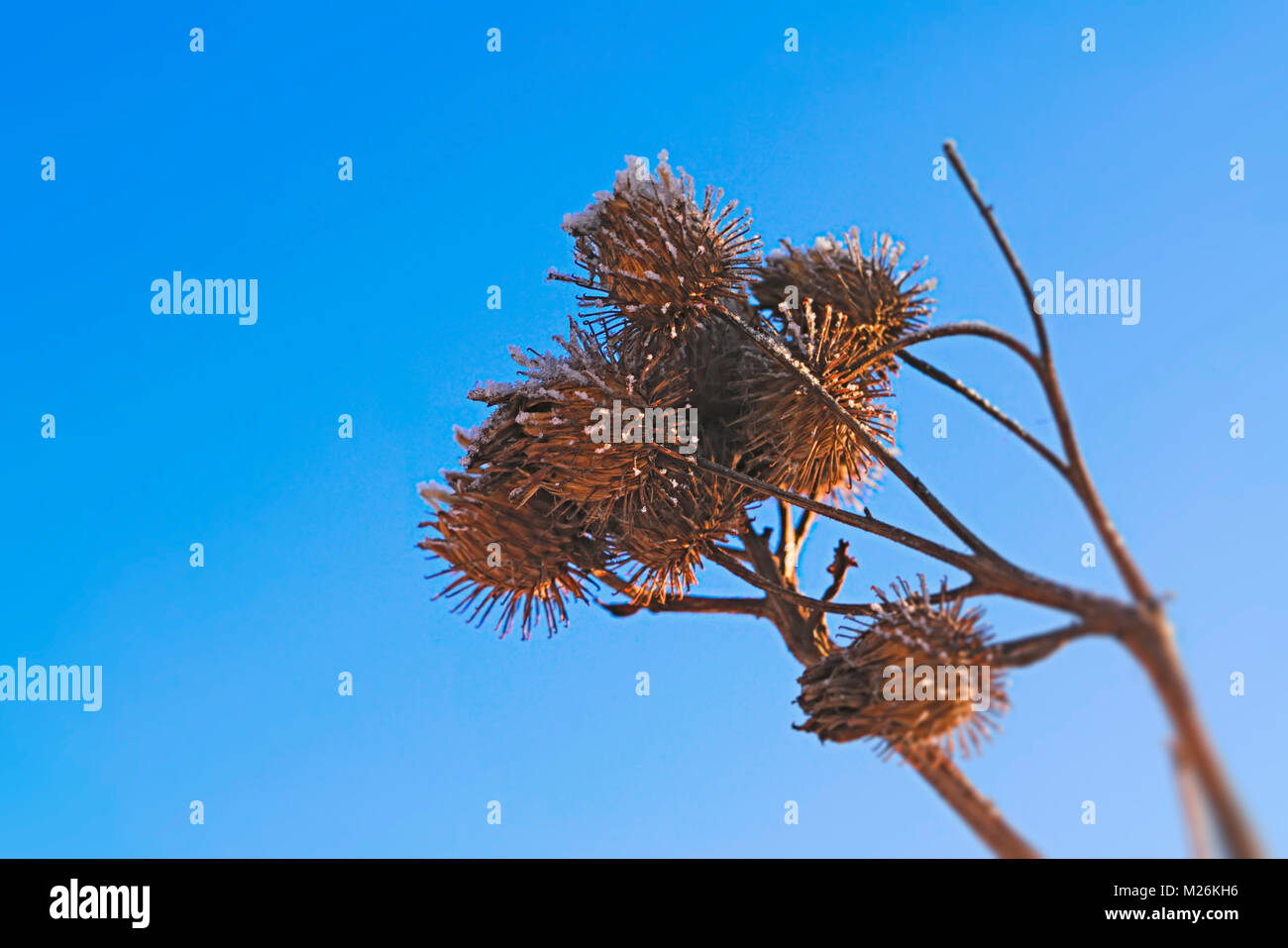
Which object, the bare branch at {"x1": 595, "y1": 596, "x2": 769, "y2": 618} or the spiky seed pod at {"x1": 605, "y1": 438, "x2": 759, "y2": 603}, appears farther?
the bare branch at {"x1": 595, "y1": 596, "x2": 769, "y2": 618}

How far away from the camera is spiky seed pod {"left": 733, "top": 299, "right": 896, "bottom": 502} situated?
15.0 ft

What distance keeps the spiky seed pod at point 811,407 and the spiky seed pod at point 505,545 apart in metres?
0.91

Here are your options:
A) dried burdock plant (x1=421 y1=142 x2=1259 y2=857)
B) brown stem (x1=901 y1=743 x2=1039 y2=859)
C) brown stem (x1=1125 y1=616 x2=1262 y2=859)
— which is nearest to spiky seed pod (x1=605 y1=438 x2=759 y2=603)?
dried burdock plant (x1=421 y1=142 x2=1259 y2=857)

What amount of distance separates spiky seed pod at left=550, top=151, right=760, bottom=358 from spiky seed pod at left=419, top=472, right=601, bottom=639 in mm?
833

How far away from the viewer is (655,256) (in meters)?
4.41

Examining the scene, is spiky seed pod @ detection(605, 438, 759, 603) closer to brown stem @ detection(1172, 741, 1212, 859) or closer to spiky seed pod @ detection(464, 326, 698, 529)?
spiky seed pod @ detection(464, 326, 698, 529)

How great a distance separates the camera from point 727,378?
4.93m

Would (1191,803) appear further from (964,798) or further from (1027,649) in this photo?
(964,798)

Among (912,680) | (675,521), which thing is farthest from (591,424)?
(912,680)

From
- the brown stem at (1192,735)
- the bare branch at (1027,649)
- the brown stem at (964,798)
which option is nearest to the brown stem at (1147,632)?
the brown stem at (1192,735)

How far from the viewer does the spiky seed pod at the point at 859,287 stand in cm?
502

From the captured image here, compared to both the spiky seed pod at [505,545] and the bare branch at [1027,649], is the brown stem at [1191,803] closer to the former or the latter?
the bare branch at [1027,649]
